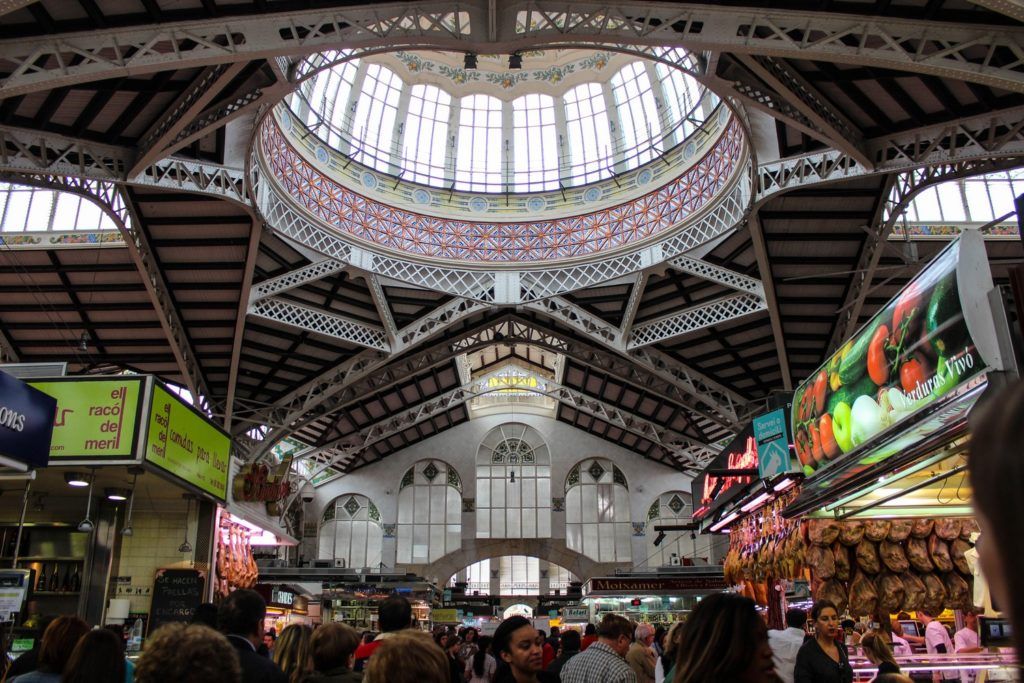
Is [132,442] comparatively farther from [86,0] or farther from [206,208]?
[206,208]

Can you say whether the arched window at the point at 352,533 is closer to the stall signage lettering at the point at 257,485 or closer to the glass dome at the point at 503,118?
the stall signage lettering at the point at 257,485

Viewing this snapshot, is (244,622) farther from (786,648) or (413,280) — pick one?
(413,280)

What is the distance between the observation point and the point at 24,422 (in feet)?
21.9

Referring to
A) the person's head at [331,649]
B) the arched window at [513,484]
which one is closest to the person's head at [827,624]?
the person's head at [331,649]

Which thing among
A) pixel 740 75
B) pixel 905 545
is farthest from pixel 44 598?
pixel 740 75

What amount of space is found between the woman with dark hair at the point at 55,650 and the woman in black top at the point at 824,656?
13.6 feet

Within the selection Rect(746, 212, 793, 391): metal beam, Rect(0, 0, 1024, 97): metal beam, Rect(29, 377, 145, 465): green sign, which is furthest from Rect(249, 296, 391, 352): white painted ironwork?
Rect(29, 377, 145, 465): green sign

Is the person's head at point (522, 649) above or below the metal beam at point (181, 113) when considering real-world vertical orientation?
below

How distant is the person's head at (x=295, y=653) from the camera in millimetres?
4854

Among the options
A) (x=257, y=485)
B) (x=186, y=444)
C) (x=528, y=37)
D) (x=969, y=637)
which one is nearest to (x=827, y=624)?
(x=969, y=637)

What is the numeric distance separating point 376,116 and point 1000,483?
24.6m

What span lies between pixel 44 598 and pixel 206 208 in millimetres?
8977

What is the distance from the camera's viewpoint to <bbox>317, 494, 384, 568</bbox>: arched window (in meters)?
37.2

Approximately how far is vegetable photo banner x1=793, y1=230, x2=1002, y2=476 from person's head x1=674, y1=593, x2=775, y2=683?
2.66 m
